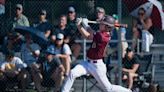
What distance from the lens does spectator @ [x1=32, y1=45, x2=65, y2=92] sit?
13102 millimetres

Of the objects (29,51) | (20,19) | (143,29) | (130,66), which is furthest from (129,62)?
(20,19)

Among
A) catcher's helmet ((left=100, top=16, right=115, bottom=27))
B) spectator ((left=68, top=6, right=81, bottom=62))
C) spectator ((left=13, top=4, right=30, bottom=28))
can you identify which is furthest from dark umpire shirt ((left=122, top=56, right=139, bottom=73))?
spectator ((left=13, top=4, right=30, bottom=28))

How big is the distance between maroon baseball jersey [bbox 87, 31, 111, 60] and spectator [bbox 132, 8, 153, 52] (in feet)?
5.07

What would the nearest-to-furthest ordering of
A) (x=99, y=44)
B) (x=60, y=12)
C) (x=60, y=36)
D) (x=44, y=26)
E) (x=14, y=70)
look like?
(x=99, y=44), (x=60, y=36), (x=14, y=70), (x=44, y=26), (x=60, y=12)

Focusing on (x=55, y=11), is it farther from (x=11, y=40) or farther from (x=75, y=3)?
(x=11, y=40)

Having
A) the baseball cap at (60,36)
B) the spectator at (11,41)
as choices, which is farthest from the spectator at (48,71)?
the spectator at (11,41)

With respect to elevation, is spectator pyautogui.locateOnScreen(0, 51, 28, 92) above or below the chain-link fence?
below

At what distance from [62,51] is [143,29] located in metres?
1.79

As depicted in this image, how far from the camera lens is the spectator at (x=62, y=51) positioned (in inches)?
515

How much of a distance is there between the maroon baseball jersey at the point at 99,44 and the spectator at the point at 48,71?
1328 mm

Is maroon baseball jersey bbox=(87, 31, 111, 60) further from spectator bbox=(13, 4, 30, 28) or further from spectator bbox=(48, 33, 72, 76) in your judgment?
spectator bbox=(13, 4, 30, 28)

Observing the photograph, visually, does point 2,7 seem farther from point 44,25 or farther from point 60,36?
point 60,36

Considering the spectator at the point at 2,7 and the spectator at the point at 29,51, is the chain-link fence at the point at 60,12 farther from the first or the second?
the spectator at the point at 29,51

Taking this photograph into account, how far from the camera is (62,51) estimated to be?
43.3ft
